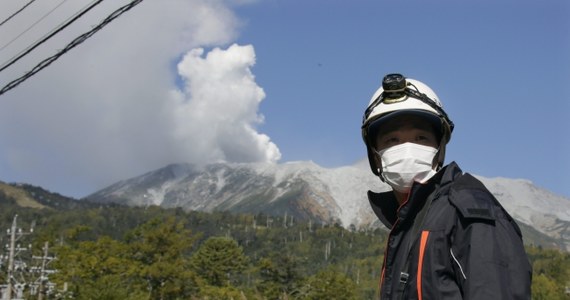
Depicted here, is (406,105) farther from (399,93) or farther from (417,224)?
(417,224)

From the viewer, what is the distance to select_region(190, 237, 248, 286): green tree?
82.6m

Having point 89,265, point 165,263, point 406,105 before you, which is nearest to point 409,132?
point 406,105

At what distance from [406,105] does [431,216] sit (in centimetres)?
55

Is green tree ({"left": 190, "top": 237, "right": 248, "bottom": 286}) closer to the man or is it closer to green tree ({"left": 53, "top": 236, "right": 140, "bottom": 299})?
green tree ({"left": 53, "top": 236, "right": 140, "bottom": 299})

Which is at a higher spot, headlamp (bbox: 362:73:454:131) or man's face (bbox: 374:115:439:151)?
headlamp (bbox: 362:73:454:131)

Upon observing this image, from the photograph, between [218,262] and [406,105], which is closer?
[406,105]

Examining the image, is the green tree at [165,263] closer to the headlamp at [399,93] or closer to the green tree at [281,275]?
the green tree at [281,275]

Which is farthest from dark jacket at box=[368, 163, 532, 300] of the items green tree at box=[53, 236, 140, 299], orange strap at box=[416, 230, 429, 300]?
green tree at box=[53, 236, 140, 299]

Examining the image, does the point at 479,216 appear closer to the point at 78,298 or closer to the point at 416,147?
the point at 416,147

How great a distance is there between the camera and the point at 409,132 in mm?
2793

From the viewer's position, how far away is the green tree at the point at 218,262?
82.6 metres

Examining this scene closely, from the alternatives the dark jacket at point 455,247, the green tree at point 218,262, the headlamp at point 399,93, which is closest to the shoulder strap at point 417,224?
the dark jacket at point 455,247

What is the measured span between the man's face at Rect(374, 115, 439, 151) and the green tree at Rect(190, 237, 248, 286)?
79.6 metres

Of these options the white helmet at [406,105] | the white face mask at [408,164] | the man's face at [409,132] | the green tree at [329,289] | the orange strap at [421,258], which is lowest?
the orange strap at [421,258]
